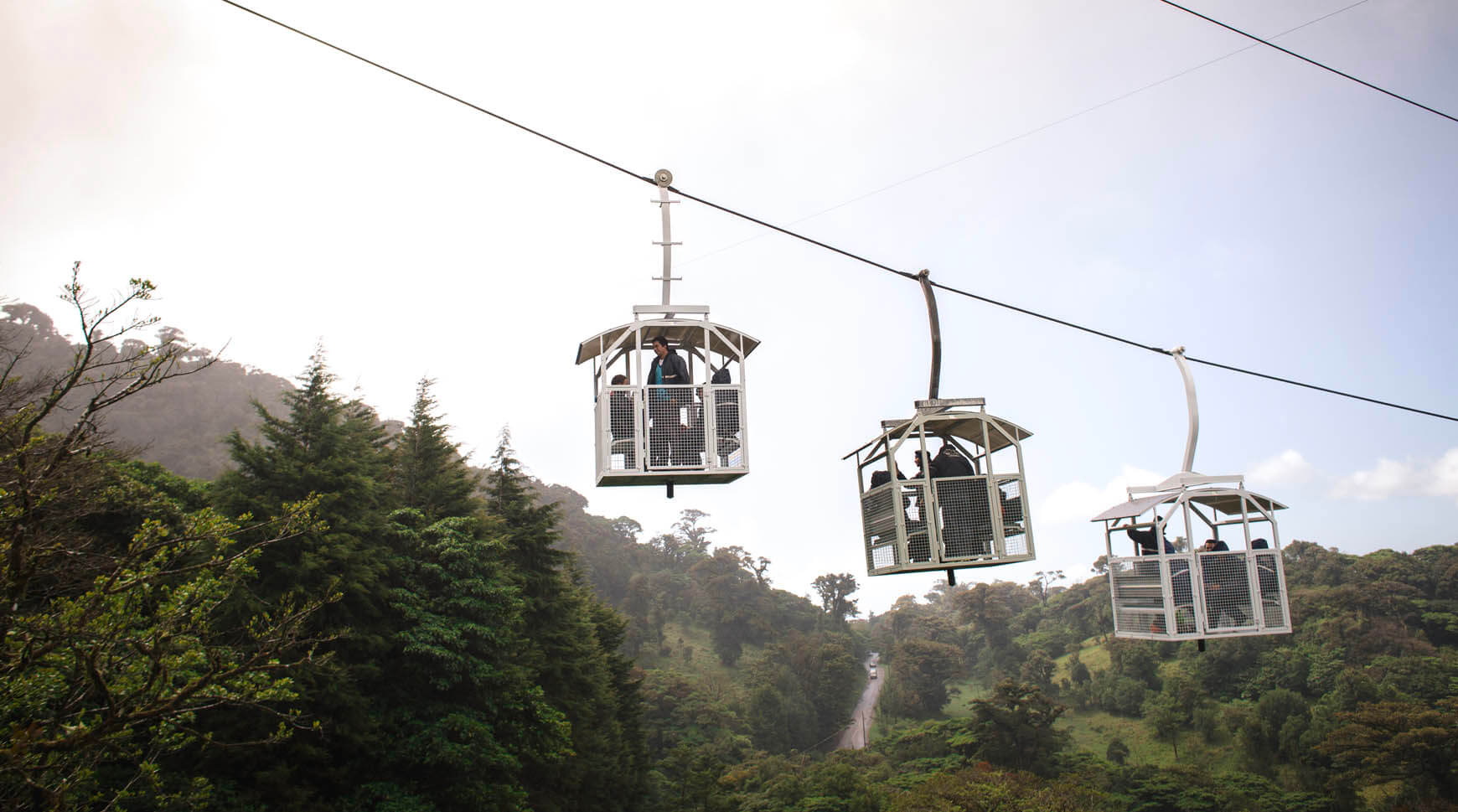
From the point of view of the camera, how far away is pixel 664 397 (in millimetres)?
6297

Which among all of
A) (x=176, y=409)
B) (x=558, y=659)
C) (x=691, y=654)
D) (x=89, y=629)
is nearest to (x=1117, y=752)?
(x=558, y=659)

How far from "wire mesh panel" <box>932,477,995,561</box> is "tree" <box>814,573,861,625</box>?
254 ft

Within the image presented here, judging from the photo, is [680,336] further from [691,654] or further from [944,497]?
[691,654]

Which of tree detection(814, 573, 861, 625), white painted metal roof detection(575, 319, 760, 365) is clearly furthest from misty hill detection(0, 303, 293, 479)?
white painted metal roof detection(575, 319, 760, 365)

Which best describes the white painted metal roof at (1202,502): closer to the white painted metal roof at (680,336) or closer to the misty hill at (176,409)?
the white painted metal roof at (680,336)

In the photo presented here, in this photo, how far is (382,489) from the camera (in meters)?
22.3

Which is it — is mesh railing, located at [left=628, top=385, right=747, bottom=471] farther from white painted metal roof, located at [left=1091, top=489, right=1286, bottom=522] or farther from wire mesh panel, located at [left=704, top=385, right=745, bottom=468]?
white painted metal roof, located at [left=1091, top=489, right=1286, bottom=522]

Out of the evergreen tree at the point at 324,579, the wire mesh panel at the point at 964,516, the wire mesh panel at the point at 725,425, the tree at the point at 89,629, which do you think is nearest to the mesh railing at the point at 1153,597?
the wire mesh panel at the point at 964,516

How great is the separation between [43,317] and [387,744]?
93694mm

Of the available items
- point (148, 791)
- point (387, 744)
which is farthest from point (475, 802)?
point (148, 791)

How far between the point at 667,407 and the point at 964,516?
242cm

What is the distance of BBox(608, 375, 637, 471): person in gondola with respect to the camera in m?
6.11

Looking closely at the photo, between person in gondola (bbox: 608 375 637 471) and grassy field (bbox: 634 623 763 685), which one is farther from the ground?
person in gondola (bbox: 608 375 637 471)

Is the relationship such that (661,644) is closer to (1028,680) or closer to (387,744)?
(1028,680)
